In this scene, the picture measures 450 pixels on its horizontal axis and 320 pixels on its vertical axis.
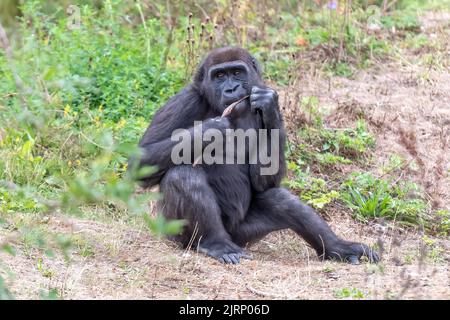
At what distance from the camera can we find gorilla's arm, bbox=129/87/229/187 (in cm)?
555

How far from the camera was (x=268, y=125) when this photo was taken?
5730 millimetres

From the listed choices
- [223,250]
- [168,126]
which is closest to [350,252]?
[223,250]

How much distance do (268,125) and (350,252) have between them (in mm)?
986

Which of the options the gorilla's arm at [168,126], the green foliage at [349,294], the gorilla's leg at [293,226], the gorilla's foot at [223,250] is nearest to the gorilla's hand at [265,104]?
the gorilla's arm at [168,126]

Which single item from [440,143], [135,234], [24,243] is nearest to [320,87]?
[440,143]

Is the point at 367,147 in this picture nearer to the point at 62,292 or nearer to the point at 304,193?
the point at 304,193

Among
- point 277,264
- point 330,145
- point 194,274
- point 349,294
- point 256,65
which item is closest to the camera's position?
point 349,294

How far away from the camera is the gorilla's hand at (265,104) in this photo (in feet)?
18.4

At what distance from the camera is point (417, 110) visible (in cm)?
786

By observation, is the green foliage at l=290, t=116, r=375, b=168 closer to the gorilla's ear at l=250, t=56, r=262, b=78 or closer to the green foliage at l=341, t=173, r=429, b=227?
the green foliage at l=341, t=173, r=429, b=227

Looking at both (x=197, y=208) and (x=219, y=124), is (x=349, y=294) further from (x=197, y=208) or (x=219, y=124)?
(x=219, y=124)

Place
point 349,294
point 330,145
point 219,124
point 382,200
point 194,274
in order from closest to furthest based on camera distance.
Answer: point 349,294, point 194,274, point 219,124, point 382,200, point 330,145

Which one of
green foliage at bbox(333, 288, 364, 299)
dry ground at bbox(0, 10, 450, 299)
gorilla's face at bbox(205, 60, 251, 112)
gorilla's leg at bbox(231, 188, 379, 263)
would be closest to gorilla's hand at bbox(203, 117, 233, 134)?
gorilla's face at bbox(205, 60, 251, 112)

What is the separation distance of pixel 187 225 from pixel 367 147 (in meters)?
2.35
